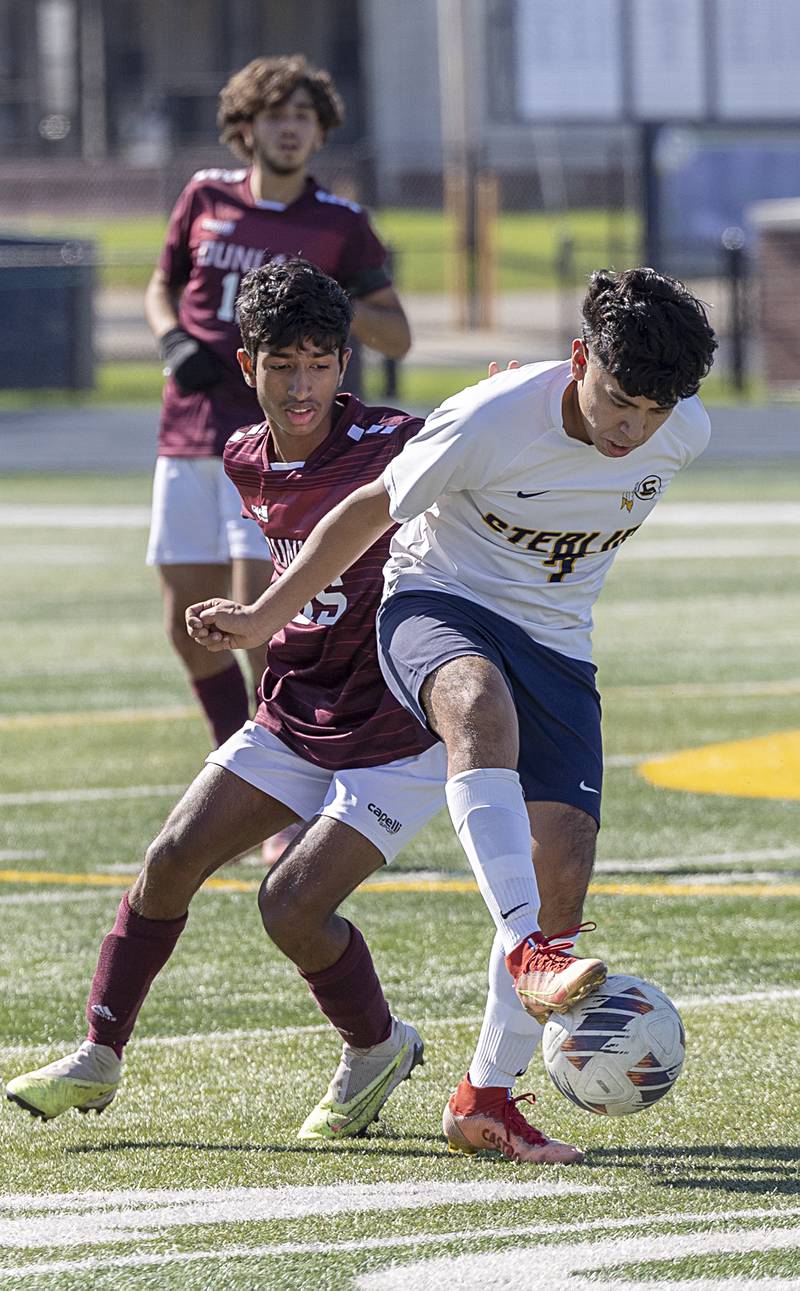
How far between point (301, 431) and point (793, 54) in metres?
34.2

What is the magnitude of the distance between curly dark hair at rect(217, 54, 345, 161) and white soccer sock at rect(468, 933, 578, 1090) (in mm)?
3543

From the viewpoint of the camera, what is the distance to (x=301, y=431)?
4.57 metres

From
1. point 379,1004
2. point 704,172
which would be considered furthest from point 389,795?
point 704,172

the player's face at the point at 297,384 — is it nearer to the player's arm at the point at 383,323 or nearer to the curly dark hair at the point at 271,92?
the player's arm at the point at 383,323

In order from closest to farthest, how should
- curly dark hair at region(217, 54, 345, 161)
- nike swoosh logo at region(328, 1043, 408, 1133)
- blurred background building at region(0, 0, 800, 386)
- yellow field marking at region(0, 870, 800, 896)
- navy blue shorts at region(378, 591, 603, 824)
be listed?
navy blue shorts at region(378, 591, 603, 824)
nike swoosh logo at region(328, 1043, 408, 1133)
yellow field marking at region(0, 870, 800, 896)
curly dark hair at region(217, 54, 345, 161)
blurred background building at region(0, 0, 800, 386)

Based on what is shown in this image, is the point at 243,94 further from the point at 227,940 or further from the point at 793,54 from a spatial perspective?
the point at 793,54

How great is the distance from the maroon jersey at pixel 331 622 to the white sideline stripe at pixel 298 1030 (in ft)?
3.12

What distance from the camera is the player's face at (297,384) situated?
451 centimetres

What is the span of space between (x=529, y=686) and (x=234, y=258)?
124 inches

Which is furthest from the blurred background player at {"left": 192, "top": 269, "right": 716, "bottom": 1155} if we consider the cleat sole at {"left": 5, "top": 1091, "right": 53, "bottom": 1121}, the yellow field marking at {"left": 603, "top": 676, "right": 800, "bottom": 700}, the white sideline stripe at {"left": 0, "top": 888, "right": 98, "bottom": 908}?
the yellow field marking at {"left": 603, "top": 676, "right": 800, "bottom": 700}

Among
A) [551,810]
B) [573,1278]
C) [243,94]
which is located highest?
[243,94]

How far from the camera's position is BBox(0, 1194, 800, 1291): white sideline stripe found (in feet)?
11.9

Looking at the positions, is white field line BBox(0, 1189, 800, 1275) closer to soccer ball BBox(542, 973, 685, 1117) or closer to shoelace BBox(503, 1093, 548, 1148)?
soccer ball BBox(542, 973, 685, 1117)

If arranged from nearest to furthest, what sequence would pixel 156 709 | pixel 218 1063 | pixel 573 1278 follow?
pixel 573 1278, pixel 218 1063, pixel 156 709
